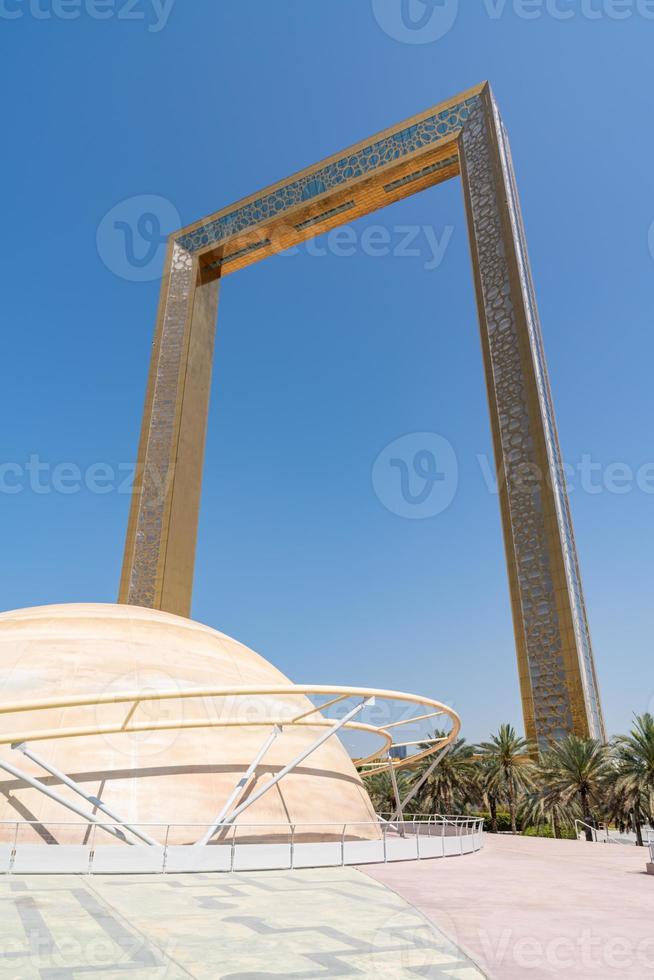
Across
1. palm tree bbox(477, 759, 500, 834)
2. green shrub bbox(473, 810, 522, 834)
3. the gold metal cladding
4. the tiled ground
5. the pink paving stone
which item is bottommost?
green shrub bbox(473, 810, 522, 834)

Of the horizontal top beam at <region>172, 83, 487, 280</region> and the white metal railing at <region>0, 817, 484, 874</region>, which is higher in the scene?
the horizontal top beam at <region>172, 83, 487, 280</region>

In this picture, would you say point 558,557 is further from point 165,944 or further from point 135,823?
point 165,944

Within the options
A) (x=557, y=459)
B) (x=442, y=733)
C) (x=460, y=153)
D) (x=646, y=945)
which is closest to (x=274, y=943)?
(x=646, y=945)

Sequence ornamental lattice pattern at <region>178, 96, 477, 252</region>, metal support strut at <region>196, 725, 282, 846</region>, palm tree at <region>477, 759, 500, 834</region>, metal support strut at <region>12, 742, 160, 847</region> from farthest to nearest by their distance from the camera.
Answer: ornamental lattice pattern at <region>178, 96, 477, 252</region> → palm tree at <region>477, 759, 500, 834</region> → metal support strut at <region>196, 725, 282, 846</region> → metal support strut at <region>12, 742, 160, 847</region>

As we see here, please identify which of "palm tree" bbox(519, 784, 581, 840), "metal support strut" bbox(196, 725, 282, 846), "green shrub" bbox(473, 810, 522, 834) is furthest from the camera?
"green shrub" bbox(473, 810, 522, 834)

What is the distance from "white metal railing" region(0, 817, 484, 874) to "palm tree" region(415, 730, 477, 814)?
2508 cm

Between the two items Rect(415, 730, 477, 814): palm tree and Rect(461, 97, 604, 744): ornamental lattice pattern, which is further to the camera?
Rect(415, 730, 477, 814): palm tree

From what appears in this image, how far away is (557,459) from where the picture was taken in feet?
123

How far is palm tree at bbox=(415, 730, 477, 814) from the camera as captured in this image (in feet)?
129

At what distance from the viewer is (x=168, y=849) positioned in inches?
527

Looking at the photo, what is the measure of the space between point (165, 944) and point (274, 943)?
1.18 meters

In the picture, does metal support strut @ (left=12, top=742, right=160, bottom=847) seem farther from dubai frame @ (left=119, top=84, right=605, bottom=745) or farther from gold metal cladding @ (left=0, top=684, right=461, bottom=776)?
dubai frame @ (left=119, top=84, right=605, bottom=745)

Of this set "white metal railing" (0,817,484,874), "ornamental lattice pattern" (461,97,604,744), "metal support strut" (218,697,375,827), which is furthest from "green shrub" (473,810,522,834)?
"metal support strut" (218,697,375,827)

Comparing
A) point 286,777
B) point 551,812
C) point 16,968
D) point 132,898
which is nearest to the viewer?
point 16,968
